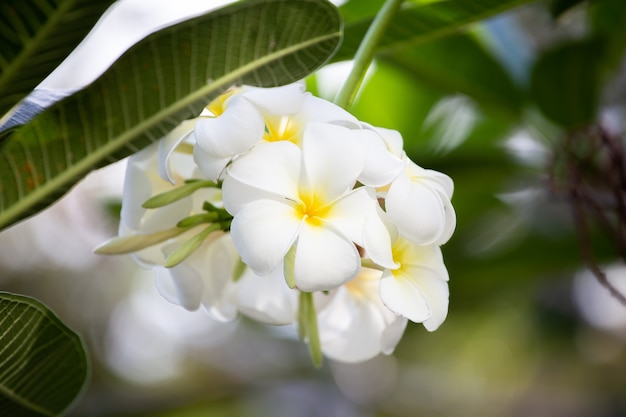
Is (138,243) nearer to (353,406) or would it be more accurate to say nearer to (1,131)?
(1,131)

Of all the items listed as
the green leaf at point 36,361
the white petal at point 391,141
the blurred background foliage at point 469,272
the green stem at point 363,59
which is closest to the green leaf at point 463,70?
the blurred background foliage at point 469,272

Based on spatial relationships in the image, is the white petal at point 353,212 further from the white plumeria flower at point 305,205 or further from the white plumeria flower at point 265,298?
the white plumeria flower at point 265,298

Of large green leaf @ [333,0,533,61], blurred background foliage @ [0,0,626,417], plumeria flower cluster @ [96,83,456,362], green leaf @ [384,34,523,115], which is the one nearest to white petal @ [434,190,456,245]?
plumeria flower cluster @ [96,83,456,362]

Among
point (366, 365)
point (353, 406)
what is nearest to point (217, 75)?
point (353, 406)

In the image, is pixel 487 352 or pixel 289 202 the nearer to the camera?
pixel 289 202

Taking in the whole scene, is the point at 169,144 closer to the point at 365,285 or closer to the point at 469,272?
the point at 365,285

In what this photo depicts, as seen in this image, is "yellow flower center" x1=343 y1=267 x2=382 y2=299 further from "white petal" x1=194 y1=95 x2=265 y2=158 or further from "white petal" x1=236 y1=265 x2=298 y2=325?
"white petal" x1=194 y1=95 x2=265 y2=158
